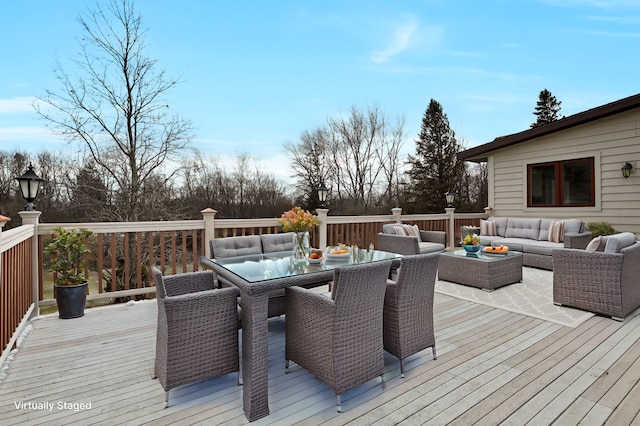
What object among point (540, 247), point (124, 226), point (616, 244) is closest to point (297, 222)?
point (124, 226)

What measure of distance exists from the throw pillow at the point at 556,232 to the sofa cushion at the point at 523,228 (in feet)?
0.91

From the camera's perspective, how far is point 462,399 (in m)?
1.96

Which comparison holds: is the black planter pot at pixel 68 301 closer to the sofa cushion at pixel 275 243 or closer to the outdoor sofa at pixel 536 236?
the sofa cushion at pixel 275 243

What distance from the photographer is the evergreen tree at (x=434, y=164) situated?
16.2 metres

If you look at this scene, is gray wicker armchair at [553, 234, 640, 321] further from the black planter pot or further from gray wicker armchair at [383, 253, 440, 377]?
the black planter pot

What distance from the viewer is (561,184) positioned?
23.2 feet

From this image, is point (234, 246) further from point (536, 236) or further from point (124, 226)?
point (536, 236)

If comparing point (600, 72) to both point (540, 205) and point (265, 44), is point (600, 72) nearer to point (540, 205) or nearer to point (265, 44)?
point (540, 205)

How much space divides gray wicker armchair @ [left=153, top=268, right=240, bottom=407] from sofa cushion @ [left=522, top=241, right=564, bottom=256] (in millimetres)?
5770

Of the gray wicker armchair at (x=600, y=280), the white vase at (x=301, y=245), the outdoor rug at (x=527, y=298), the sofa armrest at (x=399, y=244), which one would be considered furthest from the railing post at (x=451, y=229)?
the white vase at (x=301, y=245)

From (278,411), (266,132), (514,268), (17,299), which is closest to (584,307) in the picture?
(514,268)

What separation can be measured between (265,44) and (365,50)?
10.2 feet

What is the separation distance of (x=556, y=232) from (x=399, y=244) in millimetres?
3197

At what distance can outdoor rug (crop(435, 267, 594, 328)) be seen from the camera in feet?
11.1
